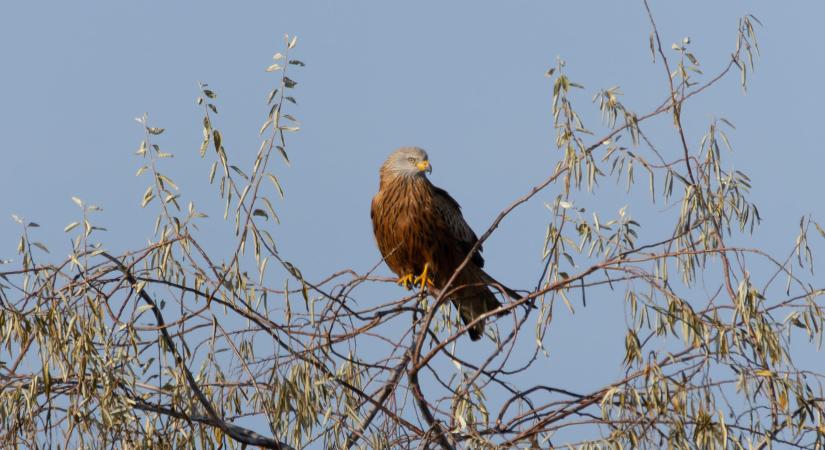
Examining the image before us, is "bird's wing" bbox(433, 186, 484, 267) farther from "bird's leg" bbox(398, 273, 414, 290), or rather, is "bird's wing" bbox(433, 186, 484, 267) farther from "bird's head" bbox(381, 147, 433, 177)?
"bird's leg" bbox(398, 273, 414, 290)

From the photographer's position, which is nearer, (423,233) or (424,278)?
(424,278)

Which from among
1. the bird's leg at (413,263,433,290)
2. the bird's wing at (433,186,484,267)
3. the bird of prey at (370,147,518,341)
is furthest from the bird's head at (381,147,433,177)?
the bird's leg at (413,263,433,290)


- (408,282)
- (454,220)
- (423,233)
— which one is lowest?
(408,282)

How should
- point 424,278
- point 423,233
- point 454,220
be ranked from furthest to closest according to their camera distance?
point 454,220 < point 423,233 < point 424,278

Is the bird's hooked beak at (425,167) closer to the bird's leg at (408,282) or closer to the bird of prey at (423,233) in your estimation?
the bird of prey at (423,233)

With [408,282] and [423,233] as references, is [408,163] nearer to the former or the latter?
[423,233]

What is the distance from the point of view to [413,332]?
564 centimetres

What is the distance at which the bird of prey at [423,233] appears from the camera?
7.63m

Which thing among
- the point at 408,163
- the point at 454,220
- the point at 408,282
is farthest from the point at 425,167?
the point at 408,282

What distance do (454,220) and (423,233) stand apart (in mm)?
270

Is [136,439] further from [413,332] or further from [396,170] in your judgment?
[396,170]

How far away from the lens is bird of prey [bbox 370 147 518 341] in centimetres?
763

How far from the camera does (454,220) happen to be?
7.90 meters

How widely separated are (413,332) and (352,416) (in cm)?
71
